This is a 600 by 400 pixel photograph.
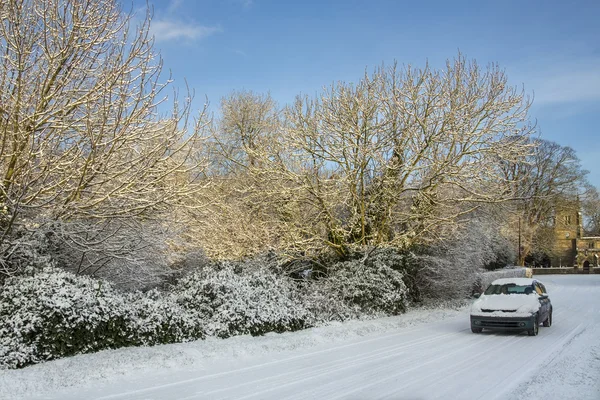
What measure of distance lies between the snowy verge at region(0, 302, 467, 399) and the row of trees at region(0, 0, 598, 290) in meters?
A: 2.65

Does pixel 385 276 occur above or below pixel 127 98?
below

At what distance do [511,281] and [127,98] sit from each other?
39.7 ft

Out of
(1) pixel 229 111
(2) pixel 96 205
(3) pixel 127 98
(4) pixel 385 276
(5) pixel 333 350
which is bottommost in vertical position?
(5) pixel 333 350

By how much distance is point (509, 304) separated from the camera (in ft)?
45.6

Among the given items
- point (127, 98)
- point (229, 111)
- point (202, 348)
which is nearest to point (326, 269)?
point (202, 348)

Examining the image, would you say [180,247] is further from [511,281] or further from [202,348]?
[511,281]

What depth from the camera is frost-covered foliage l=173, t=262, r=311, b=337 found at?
12.9 meters

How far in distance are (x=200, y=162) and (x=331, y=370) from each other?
5.09m

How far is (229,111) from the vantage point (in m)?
32.4

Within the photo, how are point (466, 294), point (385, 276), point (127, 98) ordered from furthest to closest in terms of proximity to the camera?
point (466, 294) < point (385, 276) < point (127, 98)

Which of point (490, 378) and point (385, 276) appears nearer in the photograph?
point (490, 378)

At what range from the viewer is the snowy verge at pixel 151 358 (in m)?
7.65

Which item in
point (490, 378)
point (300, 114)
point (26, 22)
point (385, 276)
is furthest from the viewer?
point (300, 114)

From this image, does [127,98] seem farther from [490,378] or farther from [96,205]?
[490,378]
